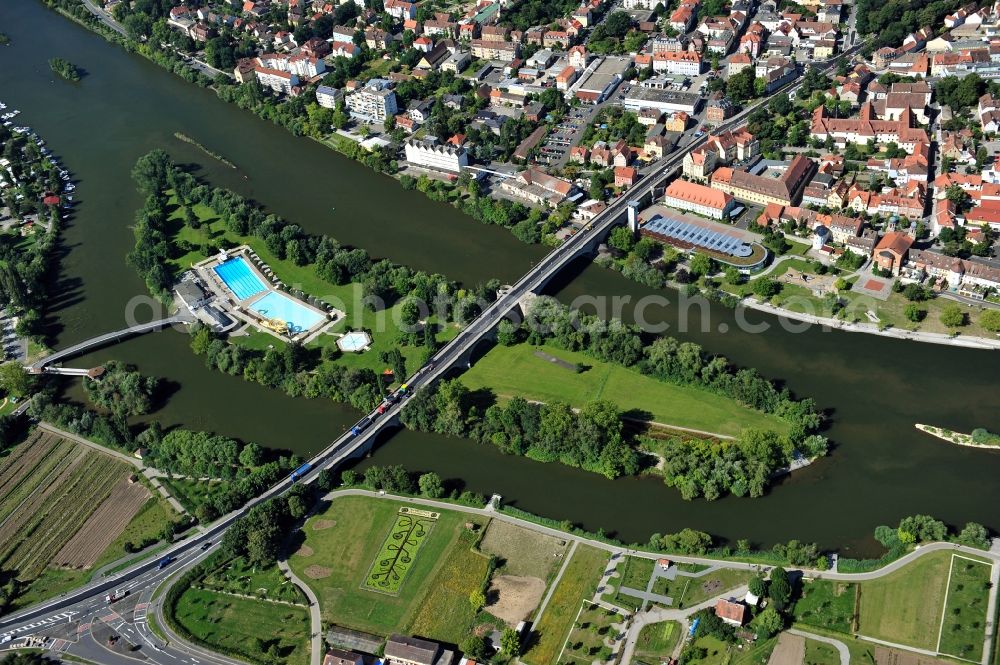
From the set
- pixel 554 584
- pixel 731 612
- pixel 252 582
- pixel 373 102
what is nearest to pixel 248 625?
pixel 252 582

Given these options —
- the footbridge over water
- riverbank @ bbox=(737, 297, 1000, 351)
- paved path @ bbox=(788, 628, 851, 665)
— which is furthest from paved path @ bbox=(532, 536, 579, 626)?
the footbridge over water

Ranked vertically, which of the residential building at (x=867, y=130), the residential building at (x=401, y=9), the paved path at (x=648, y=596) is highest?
the residential building at (x=401, y=9)

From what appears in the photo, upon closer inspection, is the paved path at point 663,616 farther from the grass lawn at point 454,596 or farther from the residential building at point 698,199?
the residential building at point 698,199

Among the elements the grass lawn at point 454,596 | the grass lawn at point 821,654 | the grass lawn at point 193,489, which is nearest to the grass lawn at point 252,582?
the grass lawn at point 193,489

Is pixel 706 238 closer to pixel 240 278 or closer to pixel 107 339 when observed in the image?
pixel 240 278

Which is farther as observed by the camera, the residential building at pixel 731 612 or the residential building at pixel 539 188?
the residential building at pixel 539 188
